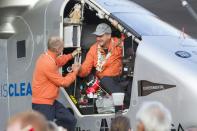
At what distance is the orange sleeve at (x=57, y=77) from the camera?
735cm

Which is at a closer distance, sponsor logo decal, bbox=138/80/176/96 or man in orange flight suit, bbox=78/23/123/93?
sponsor logo decal, bbox=138/80/176/96

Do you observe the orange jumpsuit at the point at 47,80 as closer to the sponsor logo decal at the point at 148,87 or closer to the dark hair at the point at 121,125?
the sponsor logo decal at the point at 148,87

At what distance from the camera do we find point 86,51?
802cm

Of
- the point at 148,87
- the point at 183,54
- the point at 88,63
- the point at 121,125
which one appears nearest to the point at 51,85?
the point at 88,63

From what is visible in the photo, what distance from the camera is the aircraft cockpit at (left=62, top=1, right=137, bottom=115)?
728 centimetres

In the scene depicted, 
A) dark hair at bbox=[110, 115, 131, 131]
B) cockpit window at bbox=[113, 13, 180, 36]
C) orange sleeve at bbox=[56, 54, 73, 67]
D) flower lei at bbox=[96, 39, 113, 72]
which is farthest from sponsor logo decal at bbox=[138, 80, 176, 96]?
dark hair at bbox=[110, 115, 131, 131]

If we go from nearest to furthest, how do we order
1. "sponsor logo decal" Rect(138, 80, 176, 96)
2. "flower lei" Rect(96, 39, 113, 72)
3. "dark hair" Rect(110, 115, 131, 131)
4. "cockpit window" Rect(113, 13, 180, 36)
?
"dark hair" Rect(110, 115, 131, 131) → "sponsor logo decal" Rect(138, 80, 176, 96) → "cockpit window" Rect(113, 13, 180, 36) → "flower lei" Rect(96, 39, 113, 72)

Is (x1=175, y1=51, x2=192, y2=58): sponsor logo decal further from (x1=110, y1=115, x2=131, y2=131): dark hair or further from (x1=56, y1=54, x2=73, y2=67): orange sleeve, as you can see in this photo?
(x1=110, y1=115, x2=131, y2=131): dark hair

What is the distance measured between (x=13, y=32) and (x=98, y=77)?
1788mm

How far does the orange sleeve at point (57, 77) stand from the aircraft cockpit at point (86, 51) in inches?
14.8

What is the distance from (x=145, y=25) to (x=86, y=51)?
1007 millimetres

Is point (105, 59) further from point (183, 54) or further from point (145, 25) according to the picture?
point (183, 54)

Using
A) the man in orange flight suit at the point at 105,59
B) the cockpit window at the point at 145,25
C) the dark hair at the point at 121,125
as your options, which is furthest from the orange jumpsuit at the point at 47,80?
the dark hair at the point at 121,125

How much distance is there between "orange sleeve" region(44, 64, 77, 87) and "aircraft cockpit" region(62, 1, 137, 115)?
0.38 m
